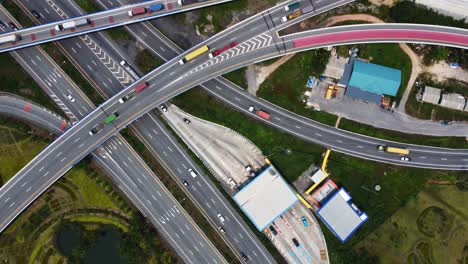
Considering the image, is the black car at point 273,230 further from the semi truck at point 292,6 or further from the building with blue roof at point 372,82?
the semi truck at point 292,6

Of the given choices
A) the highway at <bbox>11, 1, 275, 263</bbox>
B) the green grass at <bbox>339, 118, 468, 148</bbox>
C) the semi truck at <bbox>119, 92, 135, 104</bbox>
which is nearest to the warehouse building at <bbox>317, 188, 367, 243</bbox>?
the green grass at <bbox>339, 118, 468, 148</bbox>

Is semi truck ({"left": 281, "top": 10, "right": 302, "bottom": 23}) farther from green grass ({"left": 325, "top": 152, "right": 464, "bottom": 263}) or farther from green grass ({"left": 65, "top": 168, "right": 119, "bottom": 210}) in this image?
green grass ({"left": 65, "top": 168, "right": 119, "bottom": 210})

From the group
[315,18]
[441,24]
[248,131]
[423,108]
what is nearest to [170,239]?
[248,131]

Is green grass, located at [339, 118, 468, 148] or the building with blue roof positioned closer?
the building with blue roof

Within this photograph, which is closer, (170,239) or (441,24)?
(441,24)

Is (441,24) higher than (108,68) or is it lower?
lower

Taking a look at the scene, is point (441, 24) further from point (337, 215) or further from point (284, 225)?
point (284, 225)

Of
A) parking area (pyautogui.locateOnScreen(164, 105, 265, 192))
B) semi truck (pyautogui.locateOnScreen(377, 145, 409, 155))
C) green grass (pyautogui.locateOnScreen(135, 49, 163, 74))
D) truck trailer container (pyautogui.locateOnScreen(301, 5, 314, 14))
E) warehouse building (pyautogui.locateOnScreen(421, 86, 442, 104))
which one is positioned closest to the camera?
truck trailer container (pyautogui.locateOnScreen(301, 5, 314, 14))
